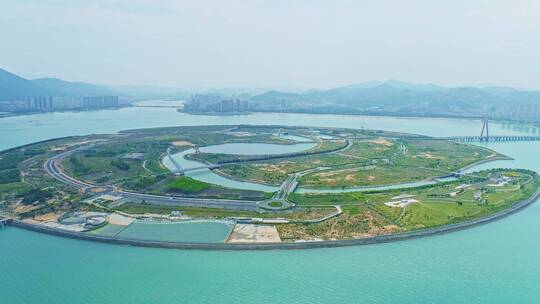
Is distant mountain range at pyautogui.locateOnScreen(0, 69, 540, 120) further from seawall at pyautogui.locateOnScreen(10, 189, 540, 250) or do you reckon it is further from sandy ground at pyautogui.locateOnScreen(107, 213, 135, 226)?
sandy ground at pyautogui.locateOnScreen(107, 213, 135, 226)

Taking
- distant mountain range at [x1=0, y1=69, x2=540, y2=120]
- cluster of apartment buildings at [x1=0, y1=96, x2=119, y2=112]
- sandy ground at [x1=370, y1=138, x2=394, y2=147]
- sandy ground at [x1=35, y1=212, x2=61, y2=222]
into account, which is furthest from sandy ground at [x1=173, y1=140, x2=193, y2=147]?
cluster of apartment buildings at [x1=0, y1=96, x2=119, y2=112]

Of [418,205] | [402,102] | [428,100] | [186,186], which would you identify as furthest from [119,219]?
[428,100]

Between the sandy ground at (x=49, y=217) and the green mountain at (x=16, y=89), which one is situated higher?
the green mountain at (x=16, y=89)

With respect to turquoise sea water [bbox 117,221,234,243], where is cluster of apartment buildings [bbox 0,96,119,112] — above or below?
above

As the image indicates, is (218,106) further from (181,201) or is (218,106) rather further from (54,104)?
(181,201)

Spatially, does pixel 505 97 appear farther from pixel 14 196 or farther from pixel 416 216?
pixel 14 196

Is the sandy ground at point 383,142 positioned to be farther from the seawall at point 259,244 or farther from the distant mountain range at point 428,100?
the distant mountain range at point 428,100

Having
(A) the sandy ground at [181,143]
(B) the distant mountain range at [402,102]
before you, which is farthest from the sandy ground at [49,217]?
(B) the distant mountain range at [402,102]
